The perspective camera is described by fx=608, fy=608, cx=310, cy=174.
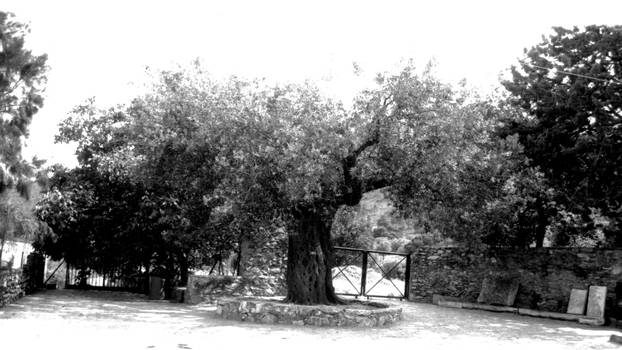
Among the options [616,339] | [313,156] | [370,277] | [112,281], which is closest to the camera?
[616,339]

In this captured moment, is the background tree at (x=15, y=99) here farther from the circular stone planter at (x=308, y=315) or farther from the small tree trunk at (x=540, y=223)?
the small tree trunk at (x=540, y=223)

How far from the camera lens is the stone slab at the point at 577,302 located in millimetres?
15500

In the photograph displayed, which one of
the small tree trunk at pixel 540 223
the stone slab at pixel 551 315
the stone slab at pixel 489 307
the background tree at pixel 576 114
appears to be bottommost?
the stone slab at pixel 489 307

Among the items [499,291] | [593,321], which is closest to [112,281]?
[499,291]

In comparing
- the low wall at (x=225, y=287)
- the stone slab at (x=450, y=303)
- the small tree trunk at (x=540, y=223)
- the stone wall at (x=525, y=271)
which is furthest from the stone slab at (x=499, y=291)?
the low wall at (x=225, y=287)

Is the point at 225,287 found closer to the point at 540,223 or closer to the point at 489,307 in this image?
the point at 489,307

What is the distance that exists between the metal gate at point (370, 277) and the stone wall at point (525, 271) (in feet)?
2.82

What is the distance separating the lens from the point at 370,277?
87.7 ft

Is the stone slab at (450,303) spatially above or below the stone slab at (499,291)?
below

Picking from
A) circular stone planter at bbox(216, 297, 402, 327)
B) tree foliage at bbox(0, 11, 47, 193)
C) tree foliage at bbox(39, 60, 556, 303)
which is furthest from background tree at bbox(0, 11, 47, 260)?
circular stone planter at bbox(216, 297, 402, 327)

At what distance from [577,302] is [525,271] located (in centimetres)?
189

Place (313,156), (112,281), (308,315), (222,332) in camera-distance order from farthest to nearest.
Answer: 1. (112,281)
2. (308,315)
3. (313,156)
4. (222,332)

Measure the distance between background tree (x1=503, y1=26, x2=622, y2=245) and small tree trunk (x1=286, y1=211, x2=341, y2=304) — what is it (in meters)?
5.50

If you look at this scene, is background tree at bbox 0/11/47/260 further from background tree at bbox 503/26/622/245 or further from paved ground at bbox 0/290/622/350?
background tree at bbox 503/26/622/245
